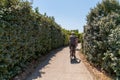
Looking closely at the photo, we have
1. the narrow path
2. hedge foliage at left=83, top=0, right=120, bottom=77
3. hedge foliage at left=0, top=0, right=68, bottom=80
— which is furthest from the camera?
the narrow path

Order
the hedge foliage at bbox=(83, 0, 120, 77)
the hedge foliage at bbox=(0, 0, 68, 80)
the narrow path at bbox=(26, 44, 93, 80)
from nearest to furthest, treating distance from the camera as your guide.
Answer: the hedge foliage at bbox=(0, 0, 68, 80) < the hedge foliage at bbox=(83, 0, 120, 77) < the narrow path at bbox=(26, 44, 93, 80)

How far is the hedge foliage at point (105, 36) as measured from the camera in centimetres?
1068

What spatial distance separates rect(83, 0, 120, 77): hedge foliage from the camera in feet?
35.0

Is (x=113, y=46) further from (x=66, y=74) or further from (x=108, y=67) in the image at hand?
(x=66, y=74)

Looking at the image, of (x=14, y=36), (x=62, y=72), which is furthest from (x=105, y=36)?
(x=14, y=36)

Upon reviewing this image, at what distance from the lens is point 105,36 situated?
42.3 feet

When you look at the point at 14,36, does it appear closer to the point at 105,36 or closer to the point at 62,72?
the point at 62,72

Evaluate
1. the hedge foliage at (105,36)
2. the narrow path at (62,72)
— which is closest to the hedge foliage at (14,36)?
the narrow path at (62,72)

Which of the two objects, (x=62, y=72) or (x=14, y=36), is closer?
(x=14, y=36)

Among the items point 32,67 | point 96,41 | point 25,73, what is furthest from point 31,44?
point 96,41

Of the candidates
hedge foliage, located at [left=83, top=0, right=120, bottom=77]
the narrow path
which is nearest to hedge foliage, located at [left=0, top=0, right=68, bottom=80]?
the narrow path

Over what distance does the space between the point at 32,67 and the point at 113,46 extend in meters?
4.15

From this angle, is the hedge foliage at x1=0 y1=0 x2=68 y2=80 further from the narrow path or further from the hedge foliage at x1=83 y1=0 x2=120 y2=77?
the hedge foliage at x1=83 y1=0 x2=120 y2=77

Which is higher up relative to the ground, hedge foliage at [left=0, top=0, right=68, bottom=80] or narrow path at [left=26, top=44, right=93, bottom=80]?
hedge foliage at [left=0, top=0, right=68, bottom=80]
